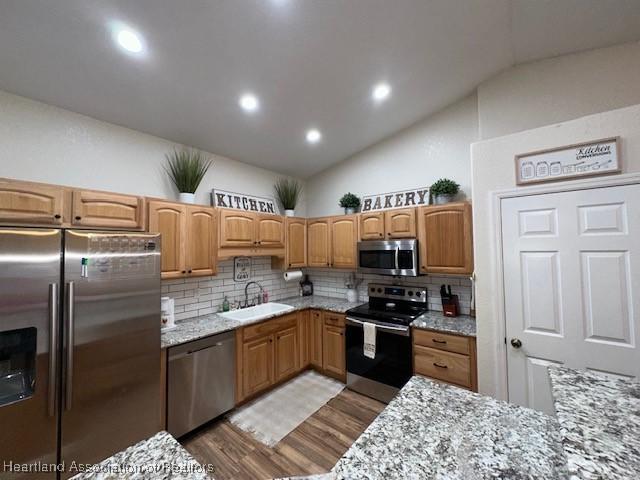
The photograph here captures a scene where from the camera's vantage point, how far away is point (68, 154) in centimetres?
214

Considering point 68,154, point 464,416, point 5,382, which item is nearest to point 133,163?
point 68,154

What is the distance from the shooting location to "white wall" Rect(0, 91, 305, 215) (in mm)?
1900

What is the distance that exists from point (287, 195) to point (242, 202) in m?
0.70

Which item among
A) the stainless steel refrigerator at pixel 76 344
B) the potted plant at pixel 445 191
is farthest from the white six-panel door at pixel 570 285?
the stainless steel refrigerator at pixel 76 344

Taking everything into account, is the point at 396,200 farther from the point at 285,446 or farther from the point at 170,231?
the point at 285,446

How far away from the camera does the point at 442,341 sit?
2422mm

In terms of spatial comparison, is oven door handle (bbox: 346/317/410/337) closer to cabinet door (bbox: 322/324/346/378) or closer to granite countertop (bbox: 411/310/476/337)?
granite countertop (bbox: 411/310/476/337)

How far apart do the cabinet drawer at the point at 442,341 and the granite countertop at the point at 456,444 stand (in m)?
1.37

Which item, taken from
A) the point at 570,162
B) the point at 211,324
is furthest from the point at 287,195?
the point at 570,162

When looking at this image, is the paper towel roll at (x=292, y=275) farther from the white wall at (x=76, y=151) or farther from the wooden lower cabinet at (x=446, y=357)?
the wooden lower cabinet at (x=446, y=357)

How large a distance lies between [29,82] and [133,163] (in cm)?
81

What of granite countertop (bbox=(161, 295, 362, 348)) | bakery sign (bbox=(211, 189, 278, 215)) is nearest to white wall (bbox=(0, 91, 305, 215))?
bakery sign (bbox=(211, 189, 278, 215))

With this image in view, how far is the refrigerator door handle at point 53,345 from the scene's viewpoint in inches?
61.7

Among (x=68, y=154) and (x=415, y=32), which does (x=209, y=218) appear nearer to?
(x=68, y=154)
